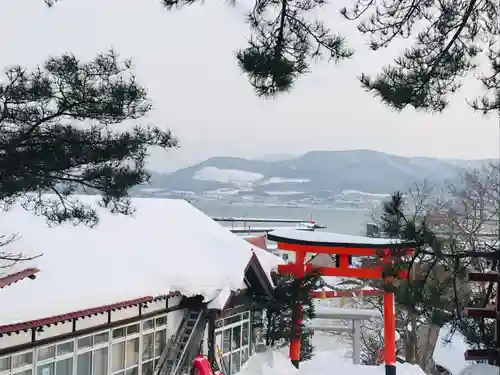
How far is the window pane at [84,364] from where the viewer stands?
9.50 m

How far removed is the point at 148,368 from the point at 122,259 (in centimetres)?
218

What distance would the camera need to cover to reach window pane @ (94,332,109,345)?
9859mm

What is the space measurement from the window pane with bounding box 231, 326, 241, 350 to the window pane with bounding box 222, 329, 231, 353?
0.82 feet

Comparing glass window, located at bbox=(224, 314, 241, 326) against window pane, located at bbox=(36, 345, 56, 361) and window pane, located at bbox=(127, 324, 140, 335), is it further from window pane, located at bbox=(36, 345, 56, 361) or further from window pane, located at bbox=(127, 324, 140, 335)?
window pane, located at bbox=(36, 345, 56, 361)

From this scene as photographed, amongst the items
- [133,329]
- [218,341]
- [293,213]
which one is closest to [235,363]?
[218,341]

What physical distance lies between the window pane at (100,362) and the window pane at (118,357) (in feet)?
0.73

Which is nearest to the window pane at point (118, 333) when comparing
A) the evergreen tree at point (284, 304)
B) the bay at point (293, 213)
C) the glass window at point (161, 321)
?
the glass window at point (161, 321)

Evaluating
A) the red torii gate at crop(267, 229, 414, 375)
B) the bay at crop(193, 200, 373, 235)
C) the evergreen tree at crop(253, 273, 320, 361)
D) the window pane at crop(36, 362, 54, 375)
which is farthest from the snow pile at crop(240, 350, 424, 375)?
the bay at crop(193, 200, 373, 235)

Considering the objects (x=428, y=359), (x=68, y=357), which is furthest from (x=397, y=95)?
(x=428, y=359)

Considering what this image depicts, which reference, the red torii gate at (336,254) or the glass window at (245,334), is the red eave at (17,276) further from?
the glass window at (245,334)

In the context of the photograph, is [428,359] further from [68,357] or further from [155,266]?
[68,357]

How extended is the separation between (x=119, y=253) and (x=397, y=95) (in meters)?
8.92

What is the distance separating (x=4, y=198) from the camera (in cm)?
564

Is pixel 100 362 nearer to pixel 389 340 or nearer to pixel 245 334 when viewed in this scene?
pixel 245 334
